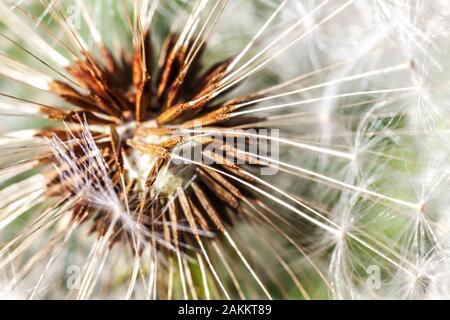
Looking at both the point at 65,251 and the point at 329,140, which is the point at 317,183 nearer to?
the point at 329,140

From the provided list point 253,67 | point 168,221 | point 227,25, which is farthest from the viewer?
point 227,25

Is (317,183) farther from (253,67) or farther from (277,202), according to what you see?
(253,67)

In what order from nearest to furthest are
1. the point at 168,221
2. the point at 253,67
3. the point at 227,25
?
the point at 168,221 → the point at 253,67 → the point at 227,25

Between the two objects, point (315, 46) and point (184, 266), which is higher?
point (315, 46)

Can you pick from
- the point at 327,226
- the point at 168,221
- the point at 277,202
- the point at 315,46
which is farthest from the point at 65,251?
the point at 315,46

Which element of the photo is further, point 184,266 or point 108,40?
point 108,40

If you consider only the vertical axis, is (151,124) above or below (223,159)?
above
